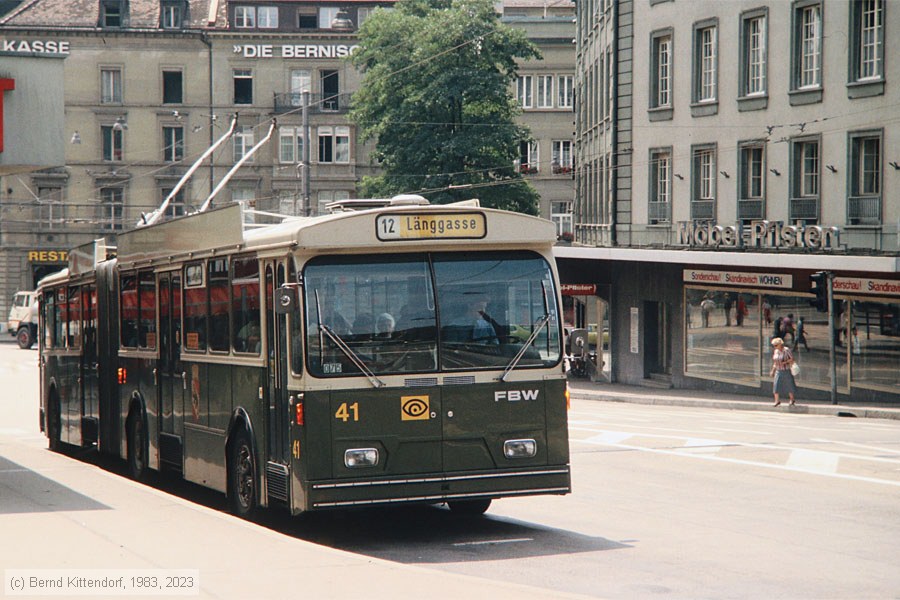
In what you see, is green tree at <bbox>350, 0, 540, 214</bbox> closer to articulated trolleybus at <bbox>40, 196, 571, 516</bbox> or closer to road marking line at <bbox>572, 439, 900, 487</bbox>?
road marking line at <bbox>572, 439, 900, 487</bbox>

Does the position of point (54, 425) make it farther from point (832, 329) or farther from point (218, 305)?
point (832, 329)

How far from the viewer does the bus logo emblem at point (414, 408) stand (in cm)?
1141

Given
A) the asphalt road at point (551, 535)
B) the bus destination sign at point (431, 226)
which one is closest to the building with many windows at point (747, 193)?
the asphalt road at point (551, 535)

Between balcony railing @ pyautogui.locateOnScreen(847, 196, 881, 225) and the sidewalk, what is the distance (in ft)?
15.1

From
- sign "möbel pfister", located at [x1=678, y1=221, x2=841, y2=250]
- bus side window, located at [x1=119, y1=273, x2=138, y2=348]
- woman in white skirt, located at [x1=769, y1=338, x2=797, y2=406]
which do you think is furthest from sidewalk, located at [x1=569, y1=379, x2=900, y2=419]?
bus side window, located at [x1=119, y1=273, x2=138, y2=348]

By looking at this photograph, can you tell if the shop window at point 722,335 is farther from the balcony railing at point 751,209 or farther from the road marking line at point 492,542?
the road marking line at point 492,542

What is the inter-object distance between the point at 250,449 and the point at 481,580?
4180mm

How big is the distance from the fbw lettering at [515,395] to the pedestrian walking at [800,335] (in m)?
25.2

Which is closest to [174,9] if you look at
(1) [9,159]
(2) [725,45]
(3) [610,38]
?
(3) [610,38]

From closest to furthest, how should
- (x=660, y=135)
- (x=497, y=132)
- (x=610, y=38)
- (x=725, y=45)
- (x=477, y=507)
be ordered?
1. (x=477, y=507)
2. (x=725, y=45)
3. (x=660, y=135)
4. (x=610, y=38)
5. (x=497, y=132)

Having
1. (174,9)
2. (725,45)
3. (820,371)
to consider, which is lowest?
(820,371)

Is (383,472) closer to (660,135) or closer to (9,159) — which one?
(9,159)

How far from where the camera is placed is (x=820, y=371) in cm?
3497

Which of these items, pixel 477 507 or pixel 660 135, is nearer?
pixel 477 507
